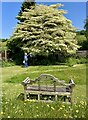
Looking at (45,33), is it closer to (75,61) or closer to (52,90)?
(75,61)

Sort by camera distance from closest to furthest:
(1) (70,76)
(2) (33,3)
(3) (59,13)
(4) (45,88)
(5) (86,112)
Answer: (5) (86,112) → (4) (45,88) → (1) (70,76) → (3) (59,13) → (2) (33,3)

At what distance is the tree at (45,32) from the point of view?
22203 mm

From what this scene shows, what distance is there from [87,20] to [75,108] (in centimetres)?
2556

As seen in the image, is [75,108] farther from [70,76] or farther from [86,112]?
[70,76]

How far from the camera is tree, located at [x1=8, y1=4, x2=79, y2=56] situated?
2220 cm

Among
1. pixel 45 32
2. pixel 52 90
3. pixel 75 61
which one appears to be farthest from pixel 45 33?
pixel 52 90

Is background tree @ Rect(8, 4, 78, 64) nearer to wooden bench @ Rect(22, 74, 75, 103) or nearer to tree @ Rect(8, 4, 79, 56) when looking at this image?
tree @ Rect(8, 4, 79, 56)

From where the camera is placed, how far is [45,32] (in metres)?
22.8

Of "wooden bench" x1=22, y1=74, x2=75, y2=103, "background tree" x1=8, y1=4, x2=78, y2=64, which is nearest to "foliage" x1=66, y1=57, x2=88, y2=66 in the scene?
"background tree" x1=8, y1=4, x2=78, y2=64

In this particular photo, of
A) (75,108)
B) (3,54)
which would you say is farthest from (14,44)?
(75,108)

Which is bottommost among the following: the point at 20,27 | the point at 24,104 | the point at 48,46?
the point at 24,104

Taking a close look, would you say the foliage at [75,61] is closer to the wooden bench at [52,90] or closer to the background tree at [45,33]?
the background tree at [45,33]

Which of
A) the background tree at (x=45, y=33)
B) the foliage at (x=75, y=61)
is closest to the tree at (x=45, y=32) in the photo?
the background tree at (x=45, y=33)

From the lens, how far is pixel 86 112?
6078 millimetres
